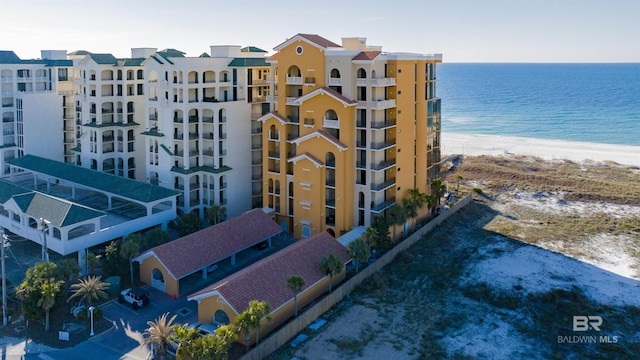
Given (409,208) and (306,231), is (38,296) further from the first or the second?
(409,208)

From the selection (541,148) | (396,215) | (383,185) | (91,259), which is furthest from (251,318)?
(541,148)

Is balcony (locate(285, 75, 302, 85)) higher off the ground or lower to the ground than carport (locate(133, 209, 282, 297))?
higher

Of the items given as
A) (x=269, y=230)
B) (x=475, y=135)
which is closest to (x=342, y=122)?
(x=269, y=230)

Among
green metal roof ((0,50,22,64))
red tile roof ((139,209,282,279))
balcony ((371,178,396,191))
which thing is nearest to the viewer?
red tile roof ((139,209,282,279))

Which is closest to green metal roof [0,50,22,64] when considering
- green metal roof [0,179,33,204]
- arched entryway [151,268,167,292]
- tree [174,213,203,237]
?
green metal roof [0,179,33,204]

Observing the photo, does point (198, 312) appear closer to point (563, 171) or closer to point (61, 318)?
point (61, 318)

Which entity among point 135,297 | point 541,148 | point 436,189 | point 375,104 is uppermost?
point 375,104

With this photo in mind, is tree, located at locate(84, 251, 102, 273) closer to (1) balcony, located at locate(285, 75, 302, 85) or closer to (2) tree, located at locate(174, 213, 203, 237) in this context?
(2) tree, located at locate(174, 213, 203, 237)
